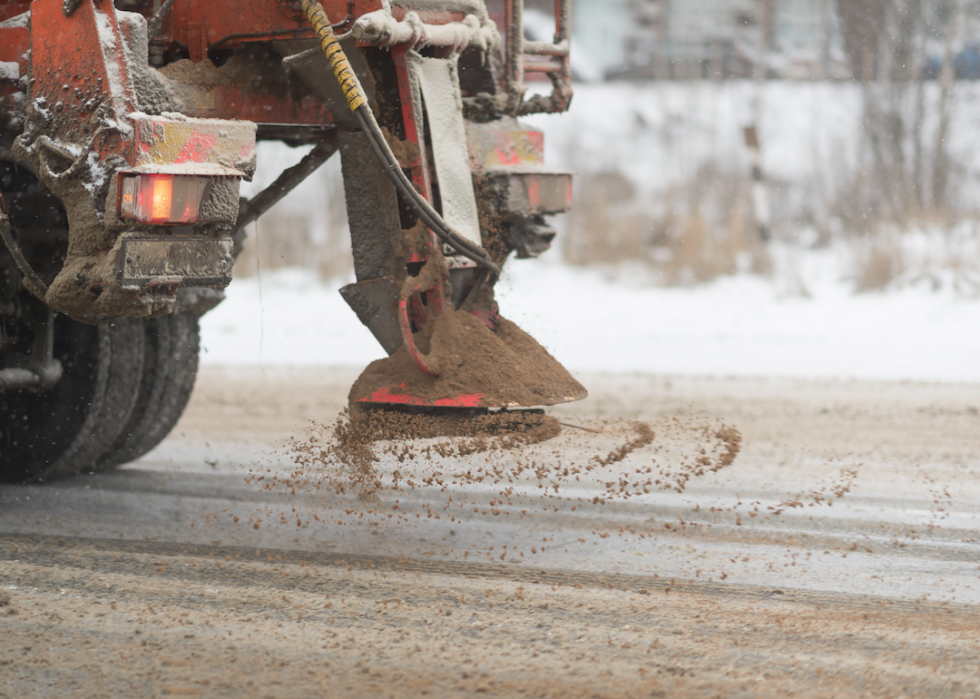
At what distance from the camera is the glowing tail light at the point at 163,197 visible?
3363 mm

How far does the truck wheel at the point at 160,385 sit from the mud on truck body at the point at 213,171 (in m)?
0.01

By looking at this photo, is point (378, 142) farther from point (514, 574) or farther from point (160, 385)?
point (160, 385)

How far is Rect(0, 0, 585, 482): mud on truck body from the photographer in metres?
3.48

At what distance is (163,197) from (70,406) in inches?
65.1

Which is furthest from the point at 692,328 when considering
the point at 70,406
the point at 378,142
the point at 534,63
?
the point at 378,142

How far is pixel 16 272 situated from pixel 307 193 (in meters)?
13.1

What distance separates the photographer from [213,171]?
139 inches

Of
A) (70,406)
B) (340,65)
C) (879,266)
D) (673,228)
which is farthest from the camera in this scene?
(673,228)

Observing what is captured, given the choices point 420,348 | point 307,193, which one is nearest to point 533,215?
point 420,348

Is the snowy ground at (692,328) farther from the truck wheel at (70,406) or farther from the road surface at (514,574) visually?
the truck wheel at (70,406)

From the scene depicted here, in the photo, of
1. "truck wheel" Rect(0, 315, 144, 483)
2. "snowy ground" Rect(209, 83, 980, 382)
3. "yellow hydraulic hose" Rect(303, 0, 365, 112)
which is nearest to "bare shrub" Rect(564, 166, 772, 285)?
"snowy ground" Rect(209, 83, 980, 382)

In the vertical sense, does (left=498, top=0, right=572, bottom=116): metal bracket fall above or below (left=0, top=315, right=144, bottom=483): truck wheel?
above

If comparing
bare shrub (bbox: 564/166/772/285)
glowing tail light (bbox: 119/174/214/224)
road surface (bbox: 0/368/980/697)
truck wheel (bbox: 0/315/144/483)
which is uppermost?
bare shrub (bbox: 564/166/772/285)

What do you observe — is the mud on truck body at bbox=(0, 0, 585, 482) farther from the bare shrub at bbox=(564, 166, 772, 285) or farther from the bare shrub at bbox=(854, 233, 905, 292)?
the bare shrub at bbox=(564, 166, 772, 285)
